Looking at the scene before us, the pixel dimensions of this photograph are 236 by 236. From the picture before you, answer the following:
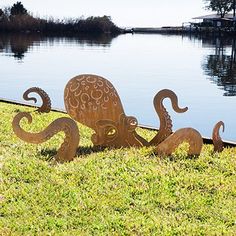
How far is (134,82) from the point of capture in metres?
14.0

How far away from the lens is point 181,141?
474 cm

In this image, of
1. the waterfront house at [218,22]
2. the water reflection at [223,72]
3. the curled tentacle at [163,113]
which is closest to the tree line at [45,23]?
the waterfront house at [218,22]

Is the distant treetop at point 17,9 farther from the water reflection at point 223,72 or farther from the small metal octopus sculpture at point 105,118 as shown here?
the small metal octopus sculpture at point 105,118

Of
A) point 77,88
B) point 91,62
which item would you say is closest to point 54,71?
point 91,62

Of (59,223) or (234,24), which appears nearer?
(59,223)

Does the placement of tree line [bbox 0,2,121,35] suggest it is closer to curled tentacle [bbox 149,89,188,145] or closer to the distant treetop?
the distant treetop

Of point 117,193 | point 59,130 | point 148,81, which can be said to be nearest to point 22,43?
point 148,81

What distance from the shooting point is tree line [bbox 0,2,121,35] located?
143 ft

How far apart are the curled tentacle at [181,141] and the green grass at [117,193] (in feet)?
0.31

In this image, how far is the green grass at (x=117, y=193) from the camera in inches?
125

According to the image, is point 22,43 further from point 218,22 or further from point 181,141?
point 181,141

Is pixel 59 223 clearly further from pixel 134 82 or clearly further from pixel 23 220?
pixel 134 82

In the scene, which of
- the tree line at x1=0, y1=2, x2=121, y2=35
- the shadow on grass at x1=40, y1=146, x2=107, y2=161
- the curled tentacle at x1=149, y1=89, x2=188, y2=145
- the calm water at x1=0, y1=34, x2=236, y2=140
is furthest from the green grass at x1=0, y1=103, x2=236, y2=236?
the tree line at x1=0, y1=2, x2=121, y2=35

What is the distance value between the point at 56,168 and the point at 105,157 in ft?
1.88
